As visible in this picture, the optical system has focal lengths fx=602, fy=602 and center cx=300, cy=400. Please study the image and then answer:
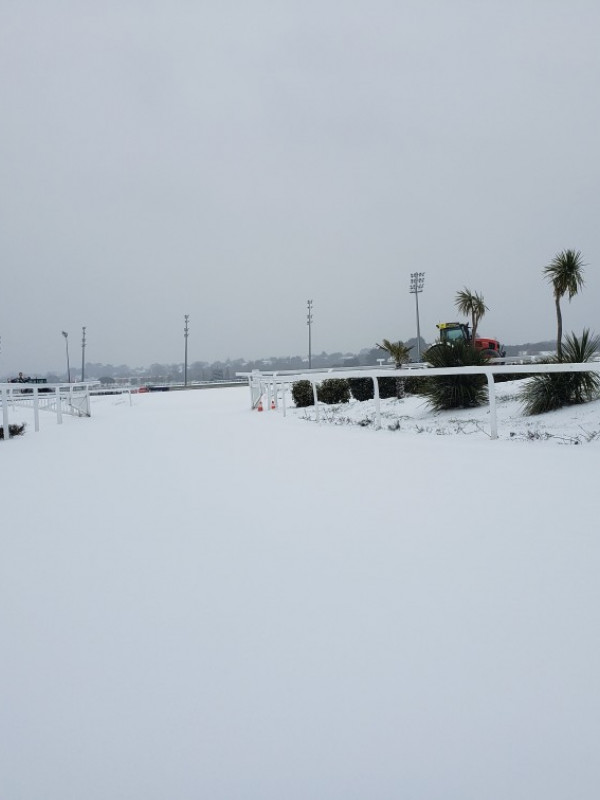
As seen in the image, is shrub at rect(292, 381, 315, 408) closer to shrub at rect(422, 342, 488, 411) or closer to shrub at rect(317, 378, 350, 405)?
shrub at rect(317, 378, 350, 405)

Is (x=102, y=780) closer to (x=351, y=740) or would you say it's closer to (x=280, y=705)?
(x=280, y=705)

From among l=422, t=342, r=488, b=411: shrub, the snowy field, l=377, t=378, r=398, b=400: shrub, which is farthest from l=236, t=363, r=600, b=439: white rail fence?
the snowy field

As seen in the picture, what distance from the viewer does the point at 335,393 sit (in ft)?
61.8

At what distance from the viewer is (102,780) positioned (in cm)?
182

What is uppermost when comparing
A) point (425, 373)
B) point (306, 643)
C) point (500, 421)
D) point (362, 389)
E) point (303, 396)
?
point (425, 373)

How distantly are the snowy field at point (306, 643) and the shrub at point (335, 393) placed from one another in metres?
13.1

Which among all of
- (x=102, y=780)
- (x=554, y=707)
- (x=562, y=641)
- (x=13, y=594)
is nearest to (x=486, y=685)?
(x=554, y=707)

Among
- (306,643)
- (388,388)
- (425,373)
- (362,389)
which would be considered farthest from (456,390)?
(306,643)

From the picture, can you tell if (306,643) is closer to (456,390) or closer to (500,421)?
(500,421)

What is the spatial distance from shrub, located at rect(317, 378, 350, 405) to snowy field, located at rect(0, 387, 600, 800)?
42.9 ft

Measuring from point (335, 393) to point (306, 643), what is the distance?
16332 millimetres

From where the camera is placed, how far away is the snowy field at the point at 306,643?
183 cm

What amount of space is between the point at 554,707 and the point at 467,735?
0.36m

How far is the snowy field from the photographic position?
1834mm
